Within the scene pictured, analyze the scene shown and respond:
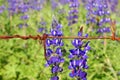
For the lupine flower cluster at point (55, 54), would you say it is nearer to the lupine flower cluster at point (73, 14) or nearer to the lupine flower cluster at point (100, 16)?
the lupine flower cluster at point (100, 16)

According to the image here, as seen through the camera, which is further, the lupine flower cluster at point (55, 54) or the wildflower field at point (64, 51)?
the lupine flower cluster at point (55, 54)

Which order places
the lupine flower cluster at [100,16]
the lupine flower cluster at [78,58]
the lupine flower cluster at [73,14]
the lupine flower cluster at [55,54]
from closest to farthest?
the lupine flower cluster at [78,58], the lupine flower cluster at [55,54], the lupine flower cluster at [100,16], the lupine flower cluster at [73,14]

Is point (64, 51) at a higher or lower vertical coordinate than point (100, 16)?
lower

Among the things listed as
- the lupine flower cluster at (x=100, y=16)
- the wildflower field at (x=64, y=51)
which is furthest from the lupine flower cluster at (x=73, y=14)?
the lupine flower cluster at (x=100, y=16)

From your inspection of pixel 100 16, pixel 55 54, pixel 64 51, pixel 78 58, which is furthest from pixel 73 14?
pixel 78 58

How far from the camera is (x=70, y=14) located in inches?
239

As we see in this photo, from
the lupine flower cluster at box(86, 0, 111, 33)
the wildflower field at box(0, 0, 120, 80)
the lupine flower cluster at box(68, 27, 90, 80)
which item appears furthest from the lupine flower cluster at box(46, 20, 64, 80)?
the lupine flower cluster at box(86, 0, 111, 33)

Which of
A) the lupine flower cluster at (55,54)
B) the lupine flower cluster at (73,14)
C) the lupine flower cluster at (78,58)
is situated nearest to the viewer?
the lupine flower cluster at (78,58)

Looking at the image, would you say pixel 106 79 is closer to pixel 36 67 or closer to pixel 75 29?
pixel 36 67

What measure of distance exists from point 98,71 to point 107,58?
171mm

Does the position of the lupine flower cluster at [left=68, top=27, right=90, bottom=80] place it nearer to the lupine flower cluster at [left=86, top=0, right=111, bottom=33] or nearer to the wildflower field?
the wildflower field

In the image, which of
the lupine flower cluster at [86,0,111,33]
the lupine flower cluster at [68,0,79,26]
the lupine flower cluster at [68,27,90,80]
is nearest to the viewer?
the lupine flower cluster at [68,27,90,80]

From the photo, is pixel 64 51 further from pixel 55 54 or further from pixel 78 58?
pixel 78 58

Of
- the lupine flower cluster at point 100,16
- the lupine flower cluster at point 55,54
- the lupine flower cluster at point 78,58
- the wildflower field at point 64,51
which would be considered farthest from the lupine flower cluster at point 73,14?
the lupine flower cluster at point 78,58
